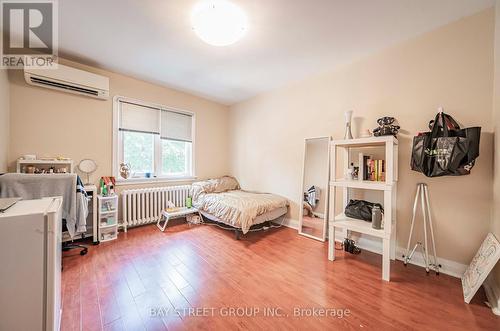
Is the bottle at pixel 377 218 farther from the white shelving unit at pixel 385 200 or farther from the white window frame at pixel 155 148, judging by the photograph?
the white window frame at pixel 155 148

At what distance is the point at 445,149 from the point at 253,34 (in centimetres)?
232

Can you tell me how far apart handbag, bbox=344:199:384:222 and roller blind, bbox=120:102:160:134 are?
3538mm

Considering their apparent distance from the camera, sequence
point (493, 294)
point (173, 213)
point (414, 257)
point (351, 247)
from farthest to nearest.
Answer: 1. point (173, 213)
2. point (351, 247)
3. point (414, 257)
4. point (493, 294)

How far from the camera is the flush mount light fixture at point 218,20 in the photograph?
1703 mm

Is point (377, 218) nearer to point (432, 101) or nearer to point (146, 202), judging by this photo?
point (432, 101)

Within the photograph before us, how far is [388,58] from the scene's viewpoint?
234 centimetres

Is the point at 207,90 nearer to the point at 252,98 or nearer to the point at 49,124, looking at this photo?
the point at 252,98

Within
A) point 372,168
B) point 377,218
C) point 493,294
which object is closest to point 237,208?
point 377,218

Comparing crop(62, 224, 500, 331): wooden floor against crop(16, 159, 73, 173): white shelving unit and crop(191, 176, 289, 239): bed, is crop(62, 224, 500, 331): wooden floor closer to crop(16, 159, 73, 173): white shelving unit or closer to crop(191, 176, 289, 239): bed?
crop(191, 176, 289, 239): bed

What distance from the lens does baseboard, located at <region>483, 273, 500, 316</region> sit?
144cm

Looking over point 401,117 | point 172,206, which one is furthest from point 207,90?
point 401,117

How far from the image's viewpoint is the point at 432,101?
6.71 feet

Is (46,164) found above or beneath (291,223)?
above

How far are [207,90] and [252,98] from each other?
994mm
